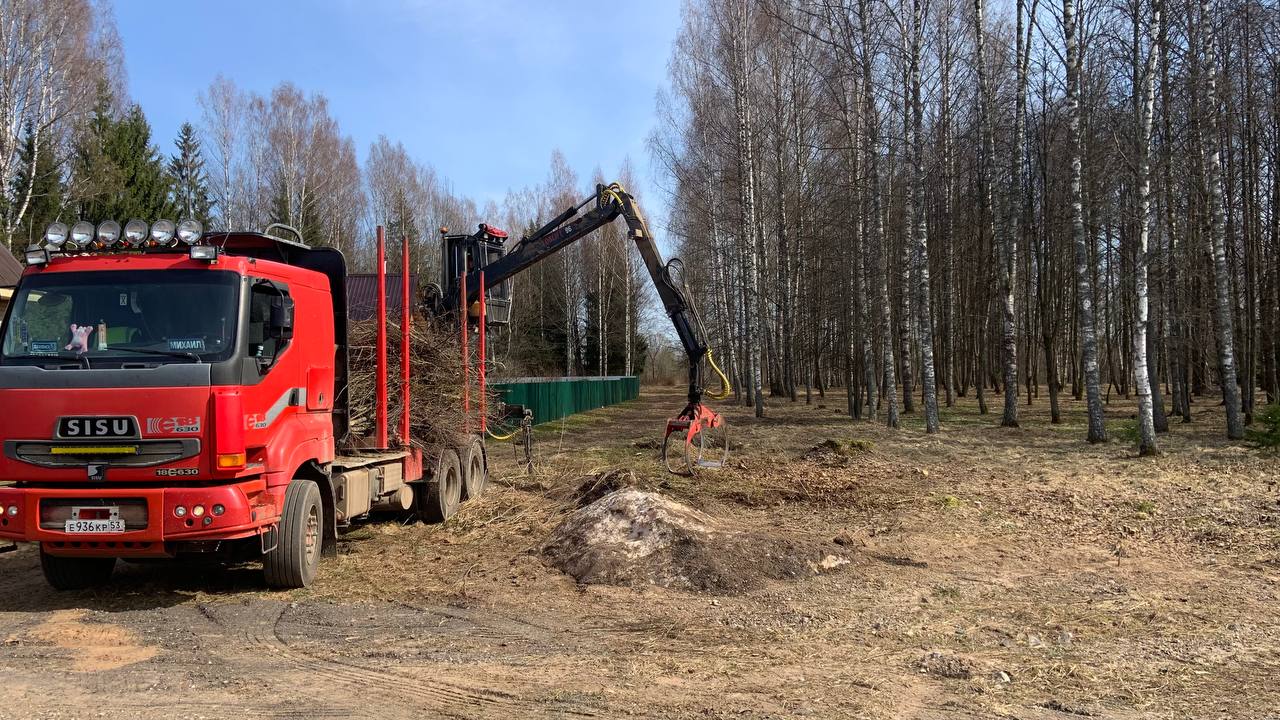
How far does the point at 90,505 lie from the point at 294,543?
142 centimetres

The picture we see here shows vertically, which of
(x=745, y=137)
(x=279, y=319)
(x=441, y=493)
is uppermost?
(x=745, y=137)

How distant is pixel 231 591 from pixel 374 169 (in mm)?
45618

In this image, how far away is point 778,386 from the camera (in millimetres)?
37094

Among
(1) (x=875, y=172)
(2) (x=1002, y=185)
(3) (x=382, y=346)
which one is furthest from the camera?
(2) (x=1002, y=185)

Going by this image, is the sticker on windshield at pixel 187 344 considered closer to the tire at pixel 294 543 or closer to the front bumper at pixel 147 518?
the front bumper at pixel 147 518

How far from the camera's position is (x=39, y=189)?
26906 mm

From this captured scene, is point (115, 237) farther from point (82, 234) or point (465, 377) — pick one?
point (465, 377)

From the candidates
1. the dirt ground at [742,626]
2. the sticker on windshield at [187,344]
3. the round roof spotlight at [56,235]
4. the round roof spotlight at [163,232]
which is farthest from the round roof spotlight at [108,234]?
the dirt ground at [742,626]

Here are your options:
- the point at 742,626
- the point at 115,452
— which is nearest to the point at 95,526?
the point at 115,452

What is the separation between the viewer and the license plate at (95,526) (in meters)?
5.62

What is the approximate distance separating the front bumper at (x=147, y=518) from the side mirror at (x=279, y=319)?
124cm

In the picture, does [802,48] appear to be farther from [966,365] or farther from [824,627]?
[824,627]

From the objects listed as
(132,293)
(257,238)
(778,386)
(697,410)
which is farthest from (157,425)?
(778,386)

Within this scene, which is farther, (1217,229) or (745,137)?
(745,137)
